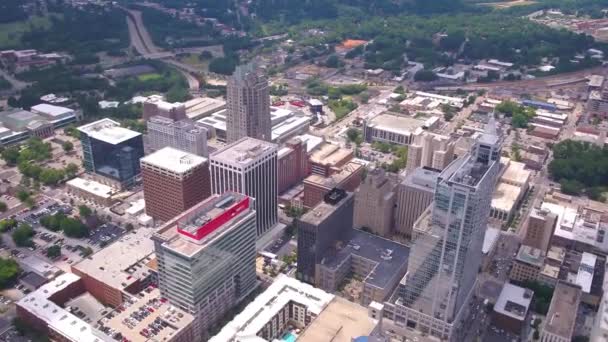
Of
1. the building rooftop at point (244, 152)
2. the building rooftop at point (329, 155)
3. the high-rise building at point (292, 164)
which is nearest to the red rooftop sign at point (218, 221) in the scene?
the building rooftop at point (244, 152)

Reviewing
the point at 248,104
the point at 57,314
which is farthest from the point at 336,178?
the point at 57,314

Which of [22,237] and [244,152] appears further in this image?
[22,237]

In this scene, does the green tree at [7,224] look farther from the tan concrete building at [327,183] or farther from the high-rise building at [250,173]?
the tan concrete building at [327,183]

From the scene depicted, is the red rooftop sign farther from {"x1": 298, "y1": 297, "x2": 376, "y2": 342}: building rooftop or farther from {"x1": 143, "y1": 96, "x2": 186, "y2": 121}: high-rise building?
{"x1": 143, "y1": 96, "x2": 186, "y2": 121}: high-rise building

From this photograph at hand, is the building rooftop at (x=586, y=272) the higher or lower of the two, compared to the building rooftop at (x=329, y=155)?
lower

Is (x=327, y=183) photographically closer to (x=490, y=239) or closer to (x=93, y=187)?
(x=490, y=239)

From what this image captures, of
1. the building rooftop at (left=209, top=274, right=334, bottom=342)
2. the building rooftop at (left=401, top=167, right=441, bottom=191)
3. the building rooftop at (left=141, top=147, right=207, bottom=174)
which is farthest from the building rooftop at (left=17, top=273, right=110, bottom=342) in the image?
the building rooftop at (left=401, top=167, right=441, bottom=191)

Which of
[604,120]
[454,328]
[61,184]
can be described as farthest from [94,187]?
[604,120]
